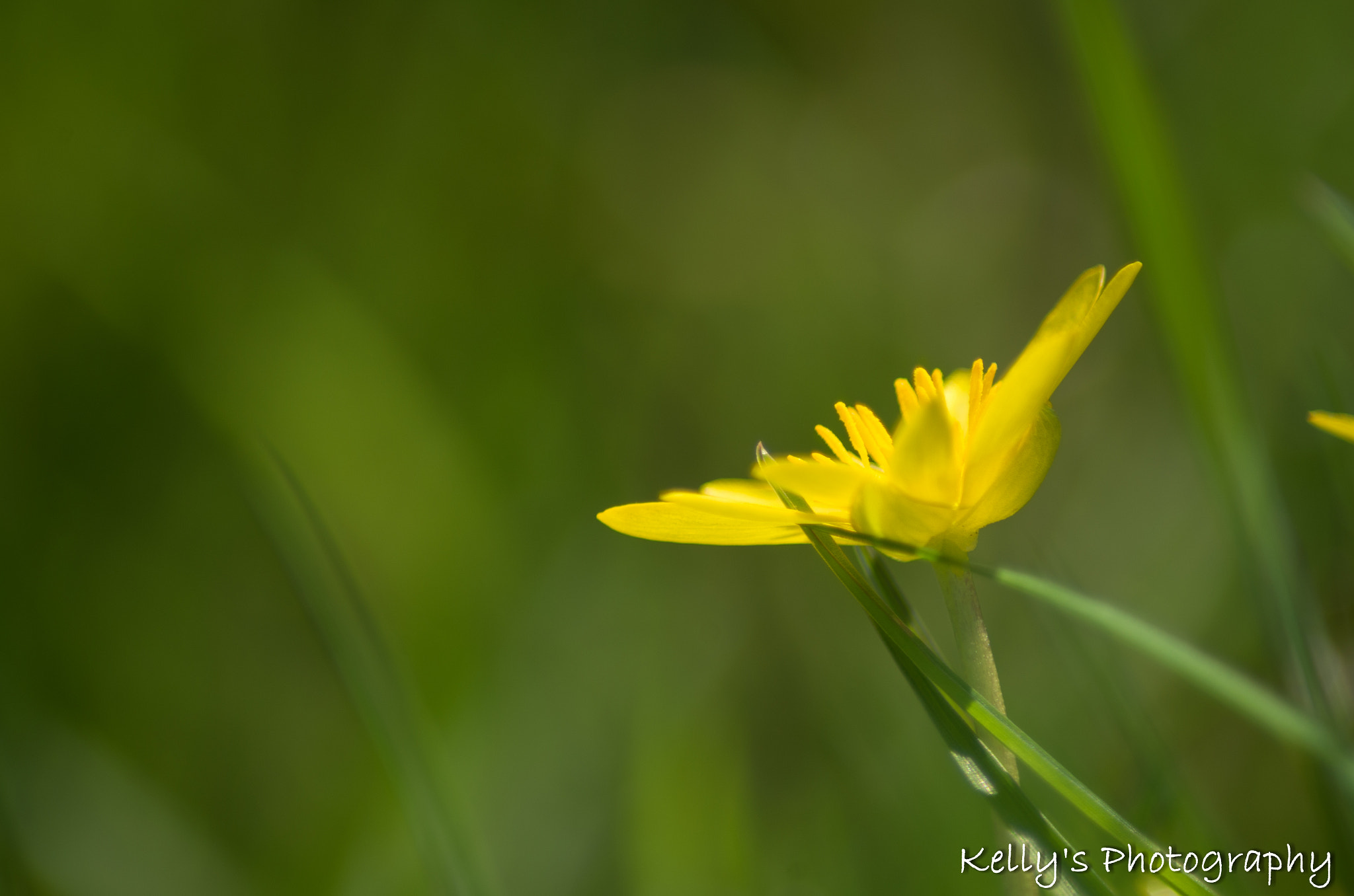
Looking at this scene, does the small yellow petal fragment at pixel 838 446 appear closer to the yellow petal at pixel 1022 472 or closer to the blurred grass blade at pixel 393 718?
the yellow petal at pixel 1022 472

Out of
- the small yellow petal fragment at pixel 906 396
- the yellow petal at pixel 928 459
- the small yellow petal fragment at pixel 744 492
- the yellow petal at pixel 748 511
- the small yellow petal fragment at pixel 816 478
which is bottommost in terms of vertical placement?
the small yellow petal fragment at pixel 816 478

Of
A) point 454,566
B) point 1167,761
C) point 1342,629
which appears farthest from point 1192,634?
point 454,566

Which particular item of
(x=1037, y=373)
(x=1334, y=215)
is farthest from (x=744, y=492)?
(x=1334, y=215)

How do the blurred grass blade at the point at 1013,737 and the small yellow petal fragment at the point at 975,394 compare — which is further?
the small yellow petal fragment at the point at 975,394

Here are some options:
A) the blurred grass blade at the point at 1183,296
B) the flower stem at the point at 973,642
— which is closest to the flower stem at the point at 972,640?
the flower stem at the point at 973,642

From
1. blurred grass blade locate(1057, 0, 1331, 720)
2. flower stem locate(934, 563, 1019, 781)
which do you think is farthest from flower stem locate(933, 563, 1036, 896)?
blurred grass blade locate(1057, 0, 1331, 720)

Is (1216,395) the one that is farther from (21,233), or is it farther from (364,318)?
(21,233)

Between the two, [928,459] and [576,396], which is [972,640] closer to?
[928,459]
